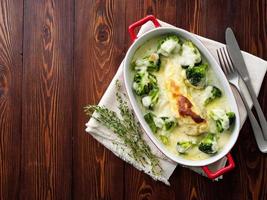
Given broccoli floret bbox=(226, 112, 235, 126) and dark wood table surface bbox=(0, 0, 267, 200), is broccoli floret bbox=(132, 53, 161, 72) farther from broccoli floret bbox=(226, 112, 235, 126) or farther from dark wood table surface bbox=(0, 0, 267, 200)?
broccoli floret bbox=(226, 112, 235, 126)

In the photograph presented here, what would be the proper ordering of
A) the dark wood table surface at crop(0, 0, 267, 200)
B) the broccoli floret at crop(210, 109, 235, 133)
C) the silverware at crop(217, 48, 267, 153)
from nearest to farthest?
the broccoli floret at crop(210, 109, 235, 133)
the silverware at crop(217, 48, 267, 153)
the dark wood table surface at crop(0, 0, 267, 200)

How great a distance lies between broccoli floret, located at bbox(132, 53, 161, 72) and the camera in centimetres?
171

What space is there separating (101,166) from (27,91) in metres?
0.47

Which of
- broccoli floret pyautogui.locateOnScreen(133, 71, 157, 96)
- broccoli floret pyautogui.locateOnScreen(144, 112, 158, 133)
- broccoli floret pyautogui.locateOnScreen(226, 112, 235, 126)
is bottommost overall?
broccoli floret pyautogui.locateOnScreen(144, 112, 158, 133)

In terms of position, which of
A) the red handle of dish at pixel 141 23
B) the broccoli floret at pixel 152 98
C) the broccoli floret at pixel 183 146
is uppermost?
the red handle of dish at pixel 141 23

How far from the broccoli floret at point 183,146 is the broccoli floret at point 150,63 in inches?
12.0

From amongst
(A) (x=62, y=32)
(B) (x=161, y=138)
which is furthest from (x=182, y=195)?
(A) (x=62, y=32)

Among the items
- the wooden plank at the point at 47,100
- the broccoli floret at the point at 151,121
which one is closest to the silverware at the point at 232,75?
the broccoli floret at the point at 151,121

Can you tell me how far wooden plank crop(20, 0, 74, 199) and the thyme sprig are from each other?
0.19 metres

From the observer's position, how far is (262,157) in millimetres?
1867

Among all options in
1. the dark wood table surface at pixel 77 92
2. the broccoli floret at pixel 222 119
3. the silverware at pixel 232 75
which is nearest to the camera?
the broccoli floret at pixel 222 119

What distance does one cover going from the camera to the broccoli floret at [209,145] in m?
1.65

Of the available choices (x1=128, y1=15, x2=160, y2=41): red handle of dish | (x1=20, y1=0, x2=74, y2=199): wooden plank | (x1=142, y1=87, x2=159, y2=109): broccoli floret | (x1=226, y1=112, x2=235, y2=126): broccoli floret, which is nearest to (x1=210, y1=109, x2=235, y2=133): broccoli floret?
(x1=226, y1=112, x2=235, y2=126): broccoli floret

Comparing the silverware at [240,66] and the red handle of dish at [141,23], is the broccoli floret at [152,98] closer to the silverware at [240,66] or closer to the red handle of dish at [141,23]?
the red handle of dish at [141,23]
